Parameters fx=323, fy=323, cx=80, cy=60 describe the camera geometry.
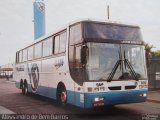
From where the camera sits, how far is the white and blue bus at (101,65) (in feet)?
36.4

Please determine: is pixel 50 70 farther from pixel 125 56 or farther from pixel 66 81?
pixel 125 56

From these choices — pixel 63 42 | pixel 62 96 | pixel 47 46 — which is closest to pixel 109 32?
pixel 63 42

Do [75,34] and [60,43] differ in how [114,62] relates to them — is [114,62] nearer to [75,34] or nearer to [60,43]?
[75,34]

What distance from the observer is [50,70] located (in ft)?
50.1

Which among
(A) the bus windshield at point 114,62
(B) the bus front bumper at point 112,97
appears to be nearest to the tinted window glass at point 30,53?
(A) the bus windshield at point 114,62

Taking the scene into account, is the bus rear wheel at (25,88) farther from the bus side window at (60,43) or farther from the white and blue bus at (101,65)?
the white and blue bus at (101,65)

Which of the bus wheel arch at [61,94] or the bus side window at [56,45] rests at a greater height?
the bus side window at [56,45]

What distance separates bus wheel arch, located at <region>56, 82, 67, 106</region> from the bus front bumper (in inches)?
89.1

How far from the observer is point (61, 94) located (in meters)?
13.6

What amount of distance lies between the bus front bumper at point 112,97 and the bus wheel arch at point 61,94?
226cm

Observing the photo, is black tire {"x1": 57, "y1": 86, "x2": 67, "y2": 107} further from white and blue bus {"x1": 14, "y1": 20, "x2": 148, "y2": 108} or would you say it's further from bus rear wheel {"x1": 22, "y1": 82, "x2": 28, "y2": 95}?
bus rear wheel {"x1": 22, "y1": 82, "x2": 28, "y2": 95}

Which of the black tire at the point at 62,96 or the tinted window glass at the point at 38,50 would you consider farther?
the tinted window glass at the point at 38,50

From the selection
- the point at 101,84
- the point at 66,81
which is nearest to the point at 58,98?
the point at 66,81

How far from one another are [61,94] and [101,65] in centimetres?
307
